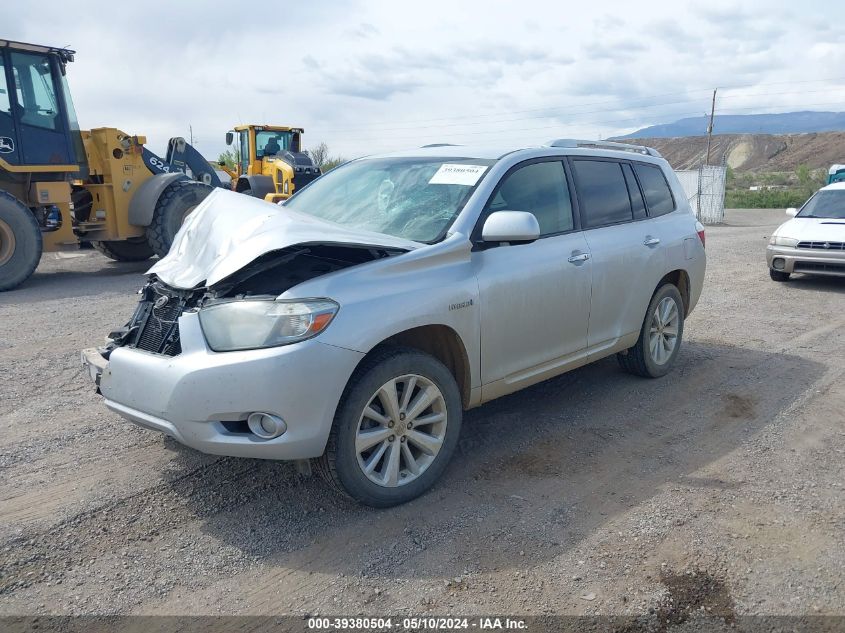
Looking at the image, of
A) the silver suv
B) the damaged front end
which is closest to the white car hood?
the silver suv

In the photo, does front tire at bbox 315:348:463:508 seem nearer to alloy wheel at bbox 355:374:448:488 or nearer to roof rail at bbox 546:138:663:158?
alloy wheel at bbox 355:374:448:488

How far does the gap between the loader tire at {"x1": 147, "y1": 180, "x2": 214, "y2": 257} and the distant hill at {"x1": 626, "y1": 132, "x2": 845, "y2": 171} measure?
75.7m

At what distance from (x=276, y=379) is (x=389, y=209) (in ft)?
5.31

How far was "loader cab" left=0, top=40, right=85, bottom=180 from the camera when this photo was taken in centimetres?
1017

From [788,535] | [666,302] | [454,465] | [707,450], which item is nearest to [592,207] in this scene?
[666,302]

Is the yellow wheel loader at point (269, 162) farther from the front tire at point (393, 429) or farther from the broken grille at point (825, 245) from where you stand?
the front tire at point (393, 429)

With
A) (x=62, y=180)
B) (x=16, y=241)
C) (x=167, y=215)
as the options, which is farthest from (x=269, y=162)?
(x=16, y=241)

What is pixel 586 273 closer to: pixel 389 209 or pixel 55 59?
pixel 389 209

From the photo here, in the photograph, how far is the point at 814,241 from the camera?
406 inches

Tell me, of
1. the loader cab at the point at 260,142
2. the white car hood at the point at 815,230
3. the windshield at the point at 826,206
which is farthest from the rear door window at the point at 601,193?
Answer: the loader cab at the point at 260,142

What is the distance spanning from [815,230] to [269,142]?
518 inches

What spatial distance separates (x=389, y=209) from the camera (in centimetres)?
443

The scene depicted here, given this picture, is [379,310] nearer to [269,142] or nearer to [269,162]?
[269,162]

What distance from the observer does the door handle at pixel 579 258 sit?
183 inches
